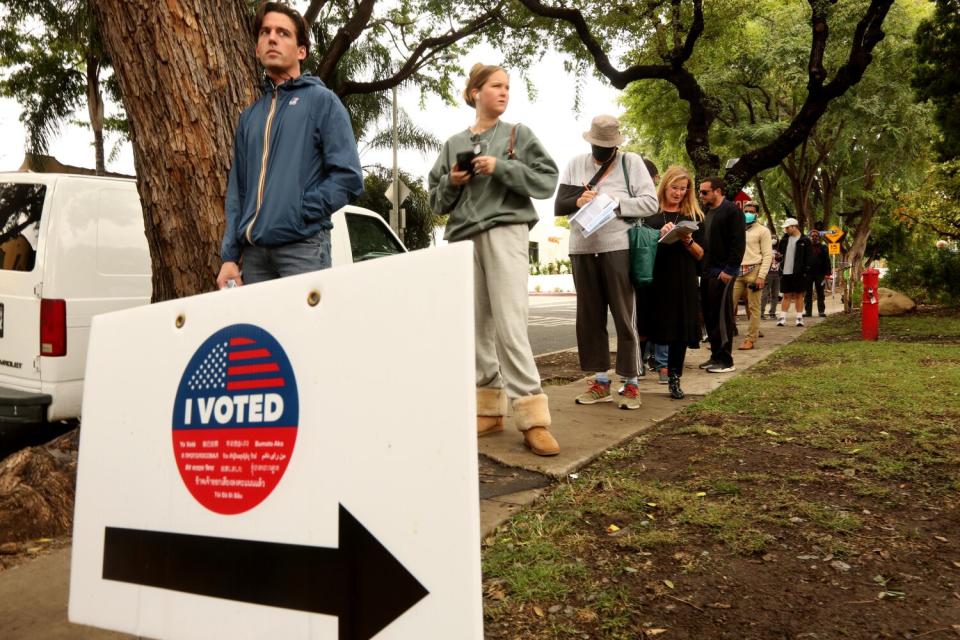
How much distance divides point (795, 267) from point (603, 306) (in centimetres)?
908

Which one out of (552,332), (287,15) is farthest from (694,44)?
(287,15)

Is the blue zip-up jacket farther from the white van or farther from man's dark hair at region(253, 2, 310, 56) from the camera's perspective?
the white van

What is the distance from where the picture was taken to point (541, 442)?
3564 mm

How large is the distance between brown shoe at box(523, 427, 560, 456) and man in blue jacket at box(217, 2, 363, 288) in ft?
4.98

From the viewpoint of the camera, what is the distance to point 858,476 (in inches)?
125

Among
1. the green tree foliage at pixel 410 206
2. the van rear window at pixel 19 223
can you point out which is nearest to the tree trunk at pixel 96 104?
the green tree foliage at pixel 410 206

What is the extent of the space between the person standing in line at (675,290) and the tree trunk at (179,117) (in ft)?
11.2

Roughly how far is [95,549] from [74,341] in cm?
335

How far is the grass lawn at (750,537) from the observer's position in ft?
6.48

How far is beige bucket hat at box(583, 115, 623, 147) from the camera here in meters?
4.54

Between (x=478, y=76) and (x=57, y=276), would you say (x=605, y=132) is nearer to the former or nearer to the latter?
(x=478, y=76)

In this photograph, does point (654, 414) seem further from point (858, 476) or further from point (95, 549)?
point (95, 549)

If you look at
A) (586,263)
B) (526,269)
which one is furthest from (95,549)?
(586,263)

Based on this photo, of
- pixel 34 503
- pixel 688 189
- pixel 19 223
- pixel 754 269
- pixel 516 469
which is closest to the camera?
pixel 34 503
